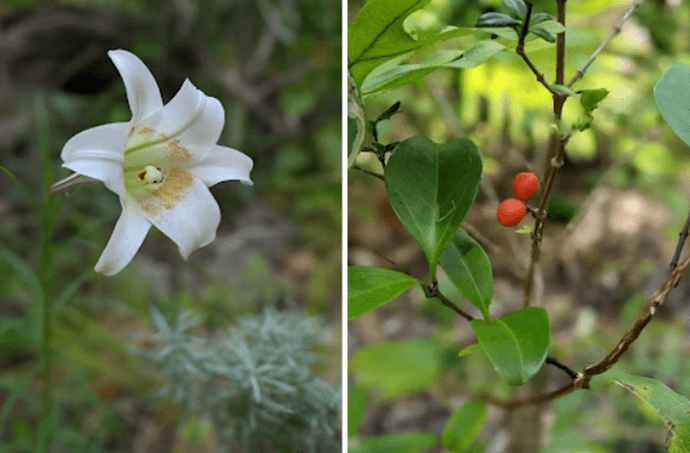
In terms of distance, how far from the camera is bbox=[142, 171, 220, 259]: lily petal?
0.35 meters

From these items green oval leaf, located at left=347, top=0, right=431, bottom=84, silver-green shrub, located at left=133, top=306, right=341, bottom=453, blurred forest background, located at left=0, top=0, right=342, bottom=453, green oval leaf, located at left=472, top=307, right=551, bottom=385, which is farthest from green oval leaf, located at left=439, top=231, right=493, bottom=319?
blurred forest background, located at left=0, top=0, right=342, bottom=453

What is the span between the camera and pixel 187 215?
0.35 metres

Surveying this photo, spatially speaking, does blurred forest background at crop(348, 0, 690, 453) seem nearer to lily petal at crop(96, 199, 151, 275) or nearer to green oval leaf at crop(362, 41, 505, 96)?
green oval leaf at crop(362, 41, 505, 96)

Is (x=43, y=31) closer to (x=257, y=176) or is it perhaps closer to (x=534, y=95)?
(x=257, y=176)

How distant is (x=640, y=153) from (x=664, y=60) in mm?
150

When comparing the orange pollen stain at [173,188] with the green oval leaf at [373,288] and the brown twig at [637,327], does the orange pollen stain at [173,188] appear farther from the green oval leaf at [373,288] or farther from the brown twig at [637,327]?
the brown twig at [637,327]

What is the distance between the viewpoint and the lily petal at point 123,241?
12.1 inches

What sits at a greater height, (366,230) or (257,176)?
(257,176)

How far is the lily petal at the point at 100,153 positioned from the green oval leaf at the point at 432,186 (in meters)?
0.16

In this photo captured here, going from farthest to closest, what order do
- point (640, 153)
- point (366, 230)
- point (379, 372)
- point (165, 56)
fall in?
point (366, 230) < point (165, 56) < point (640, 153) < point (379, 372)

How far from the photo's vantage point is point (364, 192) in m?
1.35

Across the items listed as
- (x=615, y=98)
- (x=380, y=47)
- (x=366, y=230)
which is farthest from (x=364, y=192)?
(x=380, y=47)

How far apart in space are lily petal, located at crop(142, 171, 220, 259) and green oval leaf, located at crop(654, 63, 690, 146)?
0.88 ft

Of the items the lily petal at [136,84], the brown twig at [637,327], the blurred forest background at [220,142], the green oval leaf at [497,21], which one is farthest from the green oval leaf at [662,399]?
the blurred forest background at [220,142]
